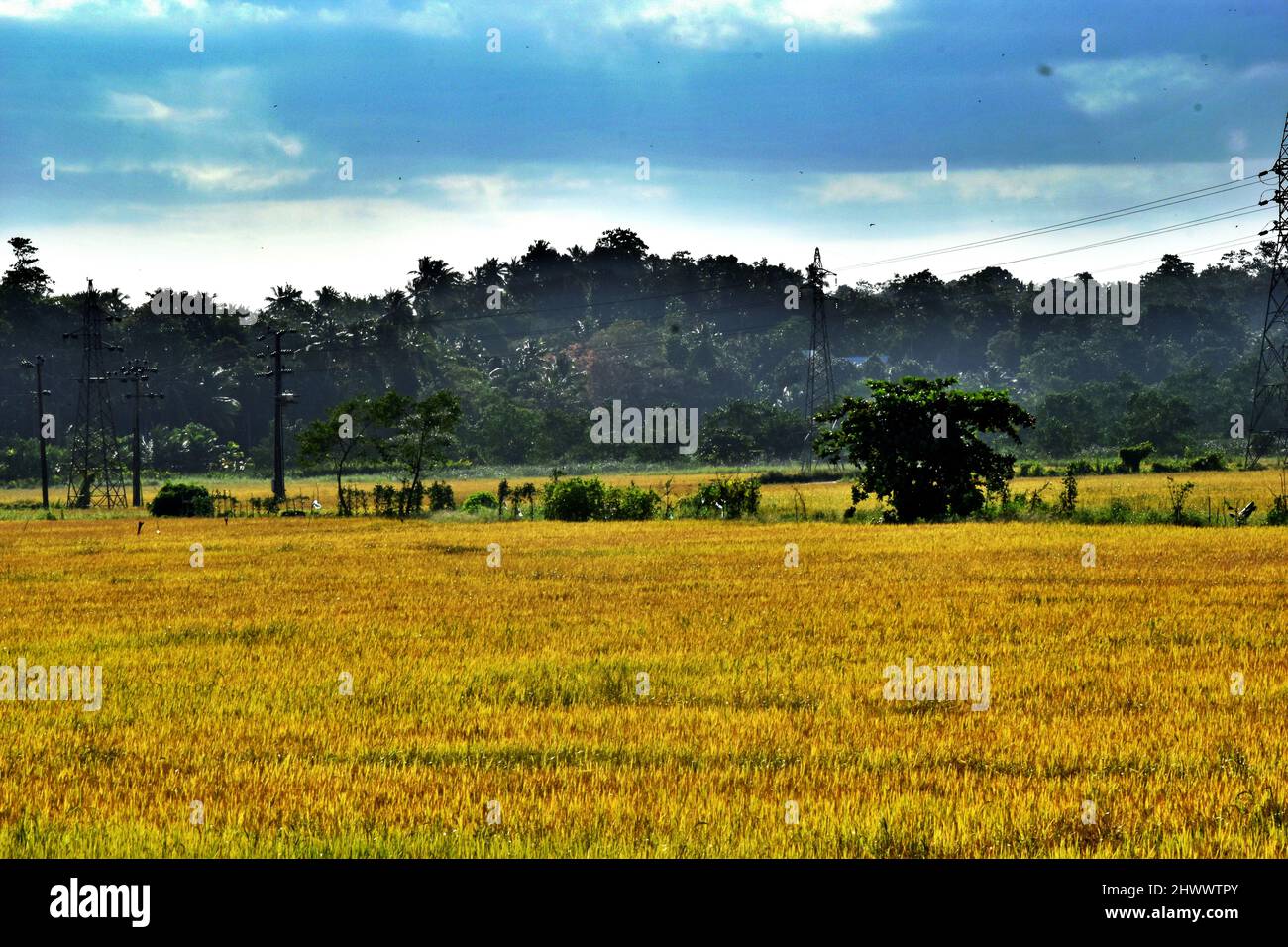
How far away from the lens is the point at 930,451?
50.1 metres

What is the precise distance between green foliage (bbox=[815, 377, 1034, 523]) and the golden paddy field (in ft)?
63.9

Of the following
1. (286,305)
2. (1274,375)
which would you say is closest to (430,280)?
(286,305)

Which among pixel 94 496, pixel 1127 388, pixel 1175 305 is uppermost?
pixel 1175 305

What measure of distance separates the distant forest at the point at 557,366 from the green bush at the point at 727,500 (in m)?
38.2

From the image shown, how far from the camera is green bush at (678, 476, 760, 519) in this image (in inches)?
2066

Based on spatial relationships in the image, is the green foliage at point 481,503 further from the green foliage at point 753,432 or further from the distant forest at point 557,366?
the green foliage at point 753,432

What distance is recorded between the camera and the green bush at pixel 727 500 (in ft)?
172

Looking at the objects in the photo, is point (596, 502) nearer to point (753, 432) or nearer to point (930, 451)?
point (930, 451)

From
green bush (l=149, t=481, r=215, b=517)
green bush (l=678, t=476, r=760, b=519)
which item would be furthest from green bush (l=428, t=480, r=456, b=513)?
green bush (l=678, t=476, r=760, b=519)
